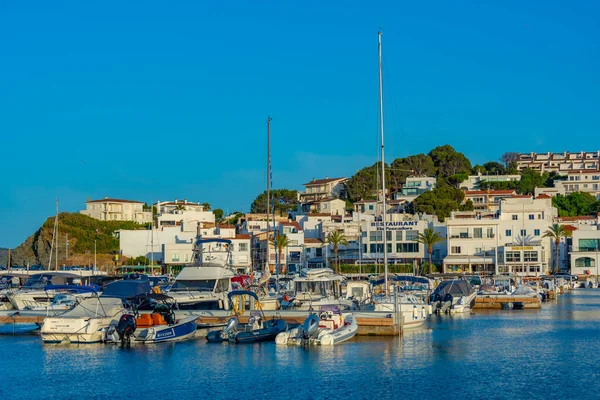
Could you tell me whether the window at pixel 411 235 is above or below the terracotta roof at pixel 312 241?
above

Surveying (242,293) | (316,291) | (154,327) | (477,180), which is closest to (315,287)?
(316,291)

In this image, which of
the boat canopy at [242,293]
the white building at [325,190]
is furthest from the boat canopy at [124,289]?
the white building at [325,190]

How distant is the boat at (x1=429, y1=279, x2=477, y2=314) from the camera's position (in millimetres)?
58031

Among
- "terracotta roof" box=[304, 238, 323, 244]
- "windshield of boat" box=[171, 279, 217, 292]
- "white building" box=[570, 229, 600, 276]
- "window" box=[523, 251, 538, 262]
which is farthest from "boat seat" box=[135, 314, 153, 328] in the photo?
"white building" box=[570, 229, 600, 276]

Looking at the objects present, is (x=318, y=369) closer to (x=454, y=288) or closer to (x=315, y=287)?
(x=315, y=287)

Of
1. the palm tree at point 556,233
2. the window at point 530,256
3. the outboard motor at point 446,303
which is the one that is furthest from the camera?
the palm tree at point 556,233

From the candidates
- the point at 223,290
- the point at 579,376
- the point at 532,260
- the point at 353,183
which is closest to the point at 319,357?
the point at 579,376

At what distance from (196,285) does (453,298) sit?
19.6 metres

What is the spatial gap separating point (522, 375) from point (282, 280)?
155 feet

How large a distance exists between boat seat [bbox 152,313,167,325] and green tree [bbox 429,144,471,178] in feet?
424

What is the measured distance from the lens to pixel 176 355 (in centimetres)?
3703

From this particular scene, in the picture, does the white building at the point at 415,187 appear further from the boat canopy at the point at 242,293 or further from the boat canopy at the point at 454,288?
the boat canopy at the point at 242,293

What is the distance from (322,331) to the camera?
126 ft

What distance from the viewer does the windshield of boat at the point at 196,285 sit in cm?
4759
